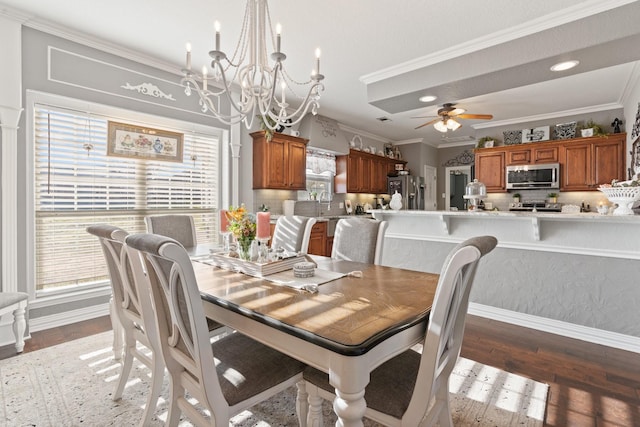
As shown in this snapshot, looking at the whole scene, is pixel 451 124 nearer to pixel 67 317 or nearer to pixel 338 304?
pixel 338 304

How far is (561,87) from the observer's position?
170 inches

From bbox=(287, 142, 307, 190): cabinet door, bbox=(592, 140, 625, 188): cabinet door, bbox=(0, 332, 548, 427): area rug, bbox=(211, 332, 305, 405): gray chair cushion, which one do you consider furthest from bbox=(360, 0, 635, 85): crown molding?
bbox=(592, 140, 625, 188): cabinet door

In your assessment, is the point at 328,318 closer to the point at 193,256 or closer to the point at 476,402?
the point at 476,402

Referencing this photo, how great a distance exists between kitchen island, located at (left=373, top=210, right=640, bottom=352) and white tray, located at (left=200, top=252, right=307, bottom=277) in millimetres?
2030

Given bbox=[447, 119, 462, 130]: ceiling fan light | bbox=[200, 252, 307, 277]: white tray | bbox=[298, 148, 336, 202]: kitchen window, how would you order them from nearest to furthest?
bbox=[200, 252, 307, 277]: white tray < bbox=[447, 119, 462, 130]: ceiling fan light < bbox=[298, 148, 336, 202]: kitchen window

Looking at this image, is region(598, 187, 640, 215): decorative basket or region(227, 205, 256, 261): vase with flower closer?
region(227, 205, 256, 261): vase with flower

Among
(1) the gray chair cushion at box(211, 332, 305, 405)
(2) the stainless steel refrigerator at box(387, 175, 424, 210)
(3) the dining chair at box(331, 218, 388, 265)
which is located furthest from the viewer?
(2) the stainless steel refrigerator at box(387, 175, 424, 210)

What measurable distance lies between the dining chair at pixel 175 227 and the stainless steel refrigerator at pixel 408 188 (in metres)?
5.28

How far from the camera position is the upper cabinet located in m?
5.01

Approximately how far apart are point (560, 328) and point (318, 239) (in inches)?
132

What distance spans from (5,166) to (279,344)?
9.76ft

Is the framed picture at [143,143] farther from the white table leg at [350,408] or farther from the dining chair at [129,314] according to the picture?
the white table leg at [350,408]

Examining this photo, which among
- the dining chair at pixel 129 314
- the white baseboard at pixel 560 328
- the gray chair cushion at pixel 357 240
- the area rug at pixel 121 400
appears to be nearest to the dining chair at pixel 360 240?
the gray chair cushion at pixel 357 240

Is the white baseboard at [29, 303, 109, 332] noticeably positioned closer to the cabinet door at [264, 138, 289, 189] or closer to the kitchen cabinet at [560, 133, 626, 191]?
the cabinet door at [264, 138, 289, 189]
